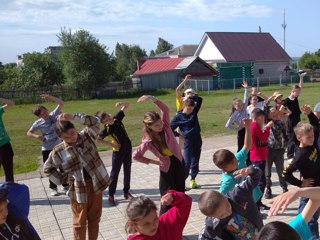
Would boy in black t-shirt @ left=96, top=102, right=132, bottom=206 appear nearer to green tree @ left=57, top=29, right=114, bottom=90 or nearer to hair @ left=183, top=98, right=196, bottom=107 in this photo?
hair @ left=183, top=98, right=196, bottom=107

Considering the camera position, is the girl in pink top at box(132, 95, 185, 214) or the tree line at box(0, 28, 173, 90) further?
the tree line at box(0, 28, 173, 90)

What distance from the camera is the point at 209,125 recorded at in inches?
612

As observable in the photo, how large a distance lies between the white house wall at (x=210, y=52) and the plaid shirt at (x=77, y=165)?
46.5 metres

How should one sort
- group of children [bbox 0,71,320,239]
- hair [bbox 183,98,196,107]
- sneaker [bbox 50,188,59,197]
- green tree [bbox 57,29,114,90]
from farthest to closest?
green tree [bbox 57,29,114,90], sneaker [bbox 50,188,59,197], hair [bbox 183,98,196,107], group of children [bbox 0,71,320,239]

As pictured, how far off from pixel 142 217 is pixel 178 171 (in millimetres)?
2364

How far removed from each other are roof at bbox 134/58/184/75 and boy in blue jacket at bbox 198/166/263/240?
42.0 m

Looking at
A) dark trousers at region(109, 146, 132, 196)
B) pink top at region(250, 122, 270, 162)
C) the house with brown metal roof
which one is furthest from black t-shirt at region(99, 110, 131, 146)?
the house with brown metal roof

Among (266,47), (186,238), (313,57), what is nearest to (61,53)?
(266,47)

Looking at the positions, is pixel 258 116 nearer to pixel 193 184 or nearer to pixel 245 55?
pixel 193 184

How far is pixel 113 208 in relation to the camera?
6.53 m

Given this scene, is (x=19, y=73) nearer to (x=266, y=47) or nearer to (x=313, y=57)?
(x=266, y=47)

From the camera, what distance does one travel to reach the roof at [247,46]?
5056 cm

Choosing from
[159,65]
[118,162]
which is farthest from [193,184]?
[159,65]

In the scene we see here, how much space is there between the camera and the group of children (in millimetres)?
2770
